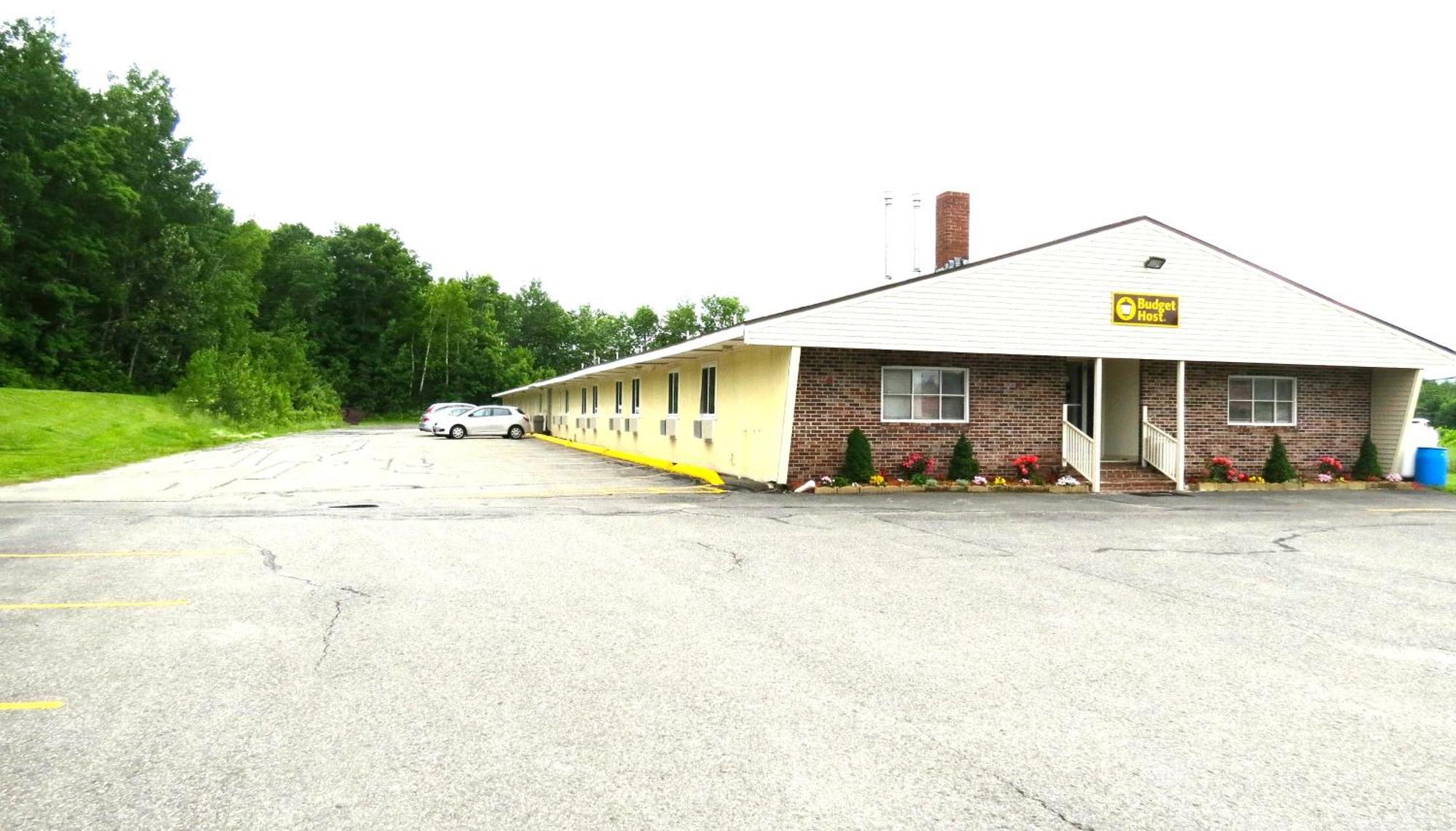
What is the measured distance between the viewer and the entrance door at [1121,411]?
19266mm

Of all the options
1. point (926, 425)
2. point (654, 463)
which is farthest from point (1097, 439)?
point (654, 463)

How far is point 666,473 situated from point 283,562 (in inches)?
465

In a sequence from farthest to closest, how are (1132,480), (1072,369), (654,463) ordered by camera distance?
(654,463) < (1072,369) < (1132,480)

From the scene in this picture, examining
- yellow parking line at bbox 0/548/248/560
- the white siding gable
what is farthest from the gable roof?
yellow parking line at bbox 0/548/248/560

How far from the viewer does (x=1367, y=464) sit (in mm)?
19812

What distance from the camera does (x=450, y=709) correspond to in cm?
446

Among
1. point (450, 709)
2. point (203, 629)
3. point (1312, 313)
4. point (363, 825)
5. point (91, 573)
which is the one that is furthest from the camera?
point (1312, 313)

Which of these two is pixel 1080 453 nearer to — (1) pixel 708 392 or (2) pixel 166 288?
(1) pixel 708 392

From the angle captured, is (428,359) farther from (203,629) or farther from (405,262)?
(203,629)

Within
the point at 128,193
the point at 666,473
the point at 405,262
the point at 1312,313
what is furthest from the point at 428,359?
the point at 1312,313

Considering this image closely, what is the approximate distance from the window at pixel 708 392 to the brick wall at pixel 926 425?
3.62 metres

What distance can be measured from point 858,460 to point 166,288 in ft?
147

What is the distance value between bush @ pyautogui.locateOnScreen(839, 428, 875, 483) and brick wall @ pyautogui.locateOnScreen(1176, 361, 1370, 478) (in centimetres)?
653

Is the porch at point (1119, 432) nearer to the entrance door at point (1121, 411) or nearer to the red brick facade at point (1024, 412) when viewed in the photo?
the entrance door at point (1121, 411)
